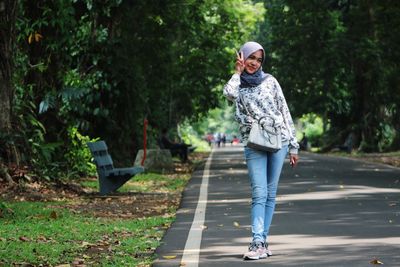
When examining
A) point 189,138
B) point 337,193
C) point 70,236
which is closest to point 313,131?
point 189,138

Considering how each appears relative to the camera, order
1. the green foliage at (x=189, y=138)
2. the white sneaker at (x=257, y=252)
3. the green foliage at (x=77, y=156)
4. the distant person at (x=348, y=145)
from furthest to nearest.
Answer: the green foliage at (x=189, y=138), the distant person at (x=348, y=145), the green foliage at (x=77, y=156), the white sneaker at (x=257, y=252)

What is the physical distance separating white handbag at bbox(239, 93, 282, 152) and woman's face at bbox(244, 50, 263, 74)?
19.2 inches

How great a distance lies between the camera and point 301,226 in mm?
10688

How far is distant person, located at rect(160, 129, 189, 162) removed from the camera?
105 ft

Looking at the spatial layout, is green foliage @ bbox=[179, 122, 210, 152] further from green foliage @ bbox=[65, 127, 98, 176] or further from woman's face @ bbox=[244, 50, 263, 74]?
woman's face @ bbox=[244, 50, 263, 74]

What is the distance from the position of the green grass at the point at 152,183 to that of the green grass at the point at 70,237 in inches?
207

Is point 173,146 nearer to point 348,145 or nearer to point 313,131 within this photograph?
point 348,145

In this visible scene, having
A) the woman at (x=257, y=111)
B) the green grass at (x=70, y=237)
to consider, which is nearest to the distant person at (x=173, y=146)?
the green grass at (x=70, y=237)

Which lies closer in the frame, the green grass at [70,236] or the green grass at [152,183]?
the green grass at [70,236]

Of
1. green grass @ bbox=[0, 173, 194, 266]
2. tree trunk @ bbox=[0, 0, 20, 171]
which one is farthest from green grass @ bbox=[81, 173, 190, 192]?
green grass @ bbox=[0, 173, 194, 266]

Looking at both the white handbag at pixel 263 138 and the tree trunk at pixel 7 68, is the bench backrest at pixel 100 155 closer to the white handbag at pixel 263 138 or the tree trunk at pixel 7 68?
the tree trunk at pixel 7 68

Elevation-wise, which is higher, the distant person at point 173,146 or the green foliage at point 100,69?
the green foliage at point 100,69

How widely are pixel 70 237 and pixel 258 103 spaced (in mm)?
3082

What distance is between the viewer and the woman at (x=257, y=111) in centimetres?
808
